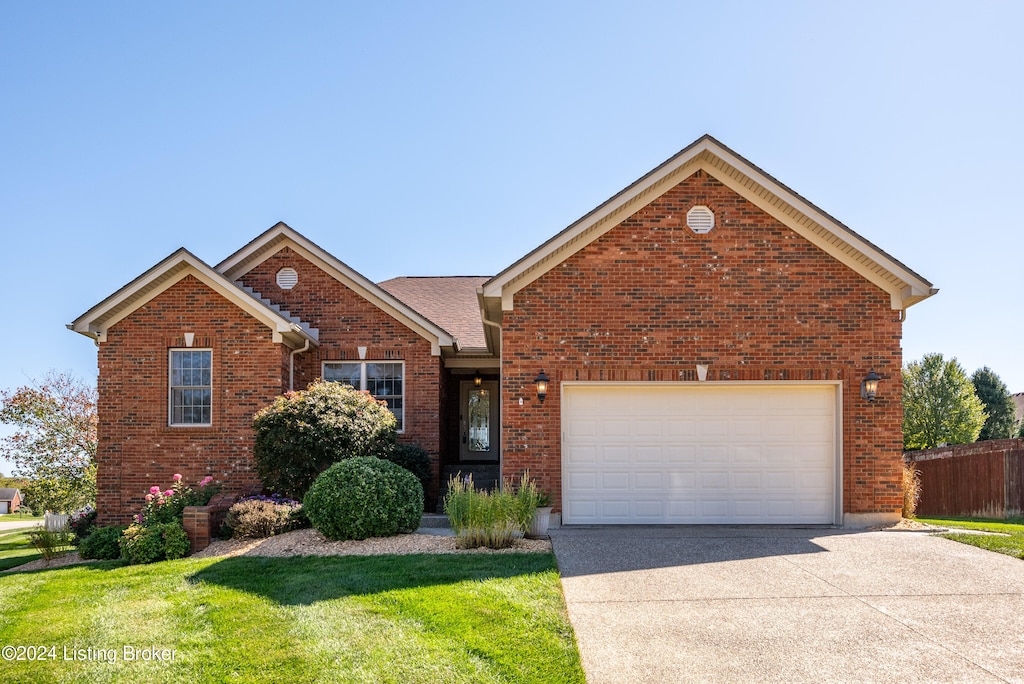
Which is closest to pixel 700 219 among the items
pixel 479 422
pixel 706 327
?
pixel 706 327

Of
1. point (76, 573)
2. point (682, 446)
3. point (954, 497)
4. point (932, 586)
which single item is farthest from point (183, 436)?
point (954, 497)

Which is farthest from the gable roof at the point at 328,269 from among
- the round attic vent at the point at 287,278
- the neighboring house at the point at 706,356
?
the neighboring house at the point at 706,356

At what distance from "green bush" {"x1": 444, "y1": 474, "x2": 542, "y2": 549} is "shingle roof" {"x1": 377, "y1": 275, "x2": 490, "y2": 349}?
Answer: 6414 mm

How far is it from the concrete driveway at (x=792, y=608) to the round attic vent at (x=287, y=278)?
28.9 ft

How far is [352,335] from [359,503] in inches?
229

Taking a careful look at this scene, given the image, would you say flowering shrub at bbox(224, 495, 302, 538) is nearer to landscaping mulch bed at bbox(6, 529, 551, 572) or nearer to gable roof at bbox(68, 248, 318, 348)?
landscaping mulch bed at bbox(6, 529, 551, 572)

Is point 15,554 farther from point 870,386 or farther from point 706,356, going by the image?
point 870,386

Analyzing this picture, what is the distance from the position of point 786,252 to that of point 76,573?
1113 centimetres

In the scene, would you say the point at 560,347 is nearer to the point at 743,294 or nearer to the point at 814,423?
the point at 743,294

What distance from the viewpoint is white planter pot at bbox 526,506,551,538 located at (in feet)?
35.7

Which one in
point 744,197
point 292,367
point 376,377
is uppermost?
Result: point 744,197

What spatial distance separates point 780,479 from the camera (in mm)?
11930

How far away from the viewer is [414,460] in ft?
46.9

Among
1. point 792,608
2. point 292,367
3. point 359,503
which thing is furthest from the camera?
point 292,367
